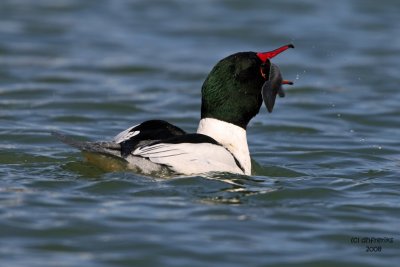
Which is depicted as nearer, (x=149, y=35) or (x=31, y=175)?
(x=31, y=175)

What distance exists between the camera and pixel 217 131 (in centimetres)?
1023

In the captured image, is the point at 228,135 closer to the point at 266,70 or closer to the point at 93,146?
the point at 266,70

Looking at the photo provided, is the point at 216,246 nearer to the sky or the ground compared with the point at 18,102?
nearer to the ground

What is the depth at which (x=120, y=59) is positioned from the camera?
17109mm

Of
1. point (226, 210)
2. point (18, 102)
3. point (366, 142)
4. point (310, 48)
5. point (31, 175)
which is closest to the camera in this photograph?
point (226, 210)

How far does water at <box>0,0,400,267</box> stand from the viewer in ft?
26.2

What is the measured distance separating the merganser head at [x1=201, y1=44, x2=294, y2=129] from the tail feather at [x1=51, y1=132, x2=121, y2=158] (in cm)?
118

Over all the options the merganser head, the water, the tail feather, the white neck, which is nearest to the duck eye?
the merganser head

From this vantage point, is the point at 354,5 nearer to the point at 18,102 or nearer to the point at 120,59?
the point at 120,59

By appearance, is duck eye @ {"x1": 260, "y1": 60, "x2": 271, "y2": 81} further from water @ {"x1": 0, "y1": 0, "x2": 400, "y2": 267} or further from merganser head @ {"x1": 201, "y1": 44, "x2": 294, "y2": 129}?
water @ {"x1": 0, "y1": 0, "x2": 400, "y2": 267}

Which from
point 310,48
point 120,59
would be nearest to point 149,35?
point 120,59

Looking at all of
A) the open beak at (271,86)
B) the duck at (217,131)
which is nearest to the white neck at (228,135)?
the duck at (217,131)

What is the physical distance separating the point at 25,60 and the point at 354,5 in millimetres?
7606

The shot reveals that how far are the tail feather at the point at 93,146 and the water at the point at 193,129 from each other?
0.83 ft
